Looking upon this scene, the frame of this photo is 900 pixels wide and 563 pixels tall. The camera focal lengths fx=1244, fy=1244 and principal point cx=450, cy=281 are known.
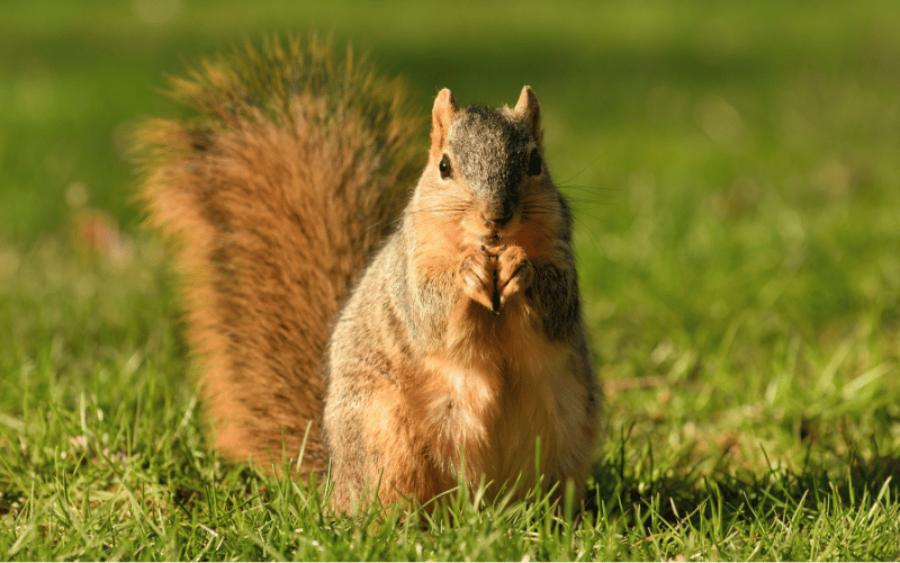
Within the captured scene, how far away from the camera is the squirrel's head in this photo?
1.84m

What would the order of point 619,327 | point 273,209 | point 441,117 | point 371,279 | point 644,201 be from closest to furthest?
point 441,117, point 371,279, point 273,209, point 619,327, point 644,201

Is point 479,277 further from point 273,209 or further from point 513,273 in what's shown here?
point 273,209

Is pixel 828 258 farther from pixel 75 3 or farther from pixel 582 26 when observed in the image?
pixel 75 3

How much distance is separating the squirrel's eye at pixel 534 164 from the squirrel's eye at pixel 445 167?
4.9 inches

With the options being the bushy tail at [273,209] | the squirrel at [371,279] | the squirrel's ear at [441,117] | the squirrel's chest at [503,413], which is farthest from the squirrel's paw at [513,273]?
the bushy tail at [273,209]

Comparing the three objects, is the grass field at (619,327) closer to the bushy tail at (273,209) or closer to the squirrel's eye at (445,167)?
the bushy tail at (273,209)

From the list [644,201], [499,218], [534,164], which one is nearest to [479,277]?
[499,218]

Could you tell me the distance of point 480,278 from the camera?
1.88 meters

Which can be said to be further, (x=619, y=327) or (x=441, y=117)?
(x=619, y=327)

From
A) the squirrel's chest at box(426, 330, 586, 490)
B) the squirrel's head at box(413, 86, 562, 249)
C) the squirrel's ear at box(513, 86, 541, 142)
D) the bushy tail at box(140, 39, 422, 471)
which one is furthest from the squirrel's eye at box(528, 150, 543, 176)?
the bushy tail at box(140, 39, 422, 471)

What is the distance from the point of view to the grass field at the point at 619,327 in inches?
73.1

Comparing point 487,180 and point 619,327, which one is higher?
point 487,180

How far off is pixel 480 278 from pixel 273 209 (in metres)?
0.74

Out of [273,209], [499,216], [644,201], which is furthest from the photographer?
[644,201]
